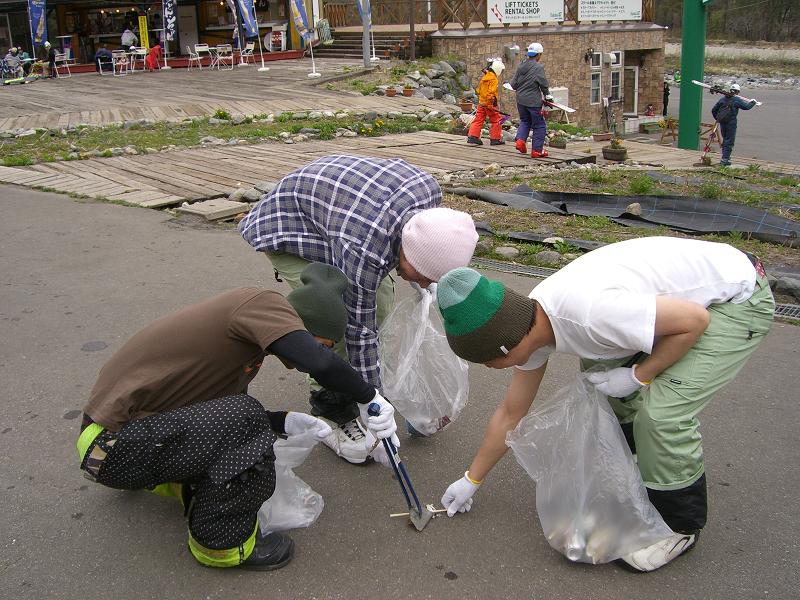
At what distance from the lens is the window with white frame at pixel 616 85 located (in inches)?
928

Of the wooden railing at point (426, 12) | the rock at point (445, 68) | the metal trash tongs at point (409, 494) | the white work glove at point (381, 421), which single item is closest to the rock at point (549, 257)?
the metal trash tongs at point (409, 494)

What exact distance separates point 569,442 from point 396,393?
0.93 m

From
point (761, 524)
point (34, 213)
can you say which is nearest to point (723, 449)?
point (761, 524)

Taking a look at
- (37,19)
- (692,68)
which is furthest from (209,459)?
(37,19)

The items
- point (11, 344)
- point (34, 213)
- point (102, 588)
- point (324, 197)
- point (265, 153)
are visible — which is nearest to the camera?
point (102, 588)

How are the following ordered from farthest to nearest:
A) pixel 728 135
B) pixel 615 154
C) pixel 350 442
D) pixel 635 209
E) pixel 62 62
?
pixel 62 62 → pixel 728 135 → pixel 615 154 → pixel 635 209 → pixel 350 442

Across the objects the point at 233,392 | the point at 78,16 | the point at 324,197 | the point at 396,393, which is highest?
the point at 78,16

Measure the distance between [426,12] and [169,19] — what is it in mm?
7847

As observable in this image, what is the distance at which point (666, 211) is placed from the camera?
21.9 feet

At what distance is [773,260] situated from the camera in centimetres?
544

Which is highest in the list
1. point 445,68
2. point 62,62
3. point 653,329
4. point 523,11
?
point 523,11

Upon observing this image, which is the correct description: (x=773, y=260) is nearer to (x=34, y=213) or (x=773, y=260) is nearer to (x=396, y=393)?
(x=396, y=393)

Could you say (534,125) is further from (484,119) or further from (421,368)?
(421,368)

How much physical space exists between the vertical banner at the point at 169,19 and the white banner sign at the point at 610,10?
1209cm
